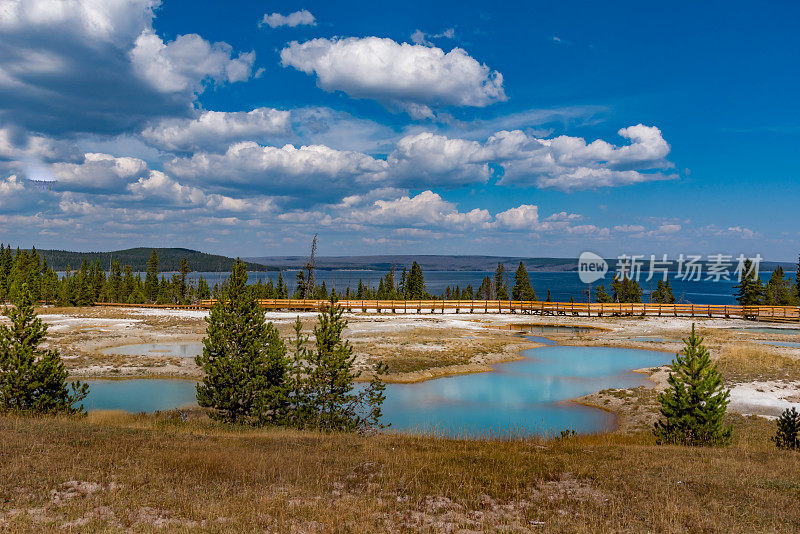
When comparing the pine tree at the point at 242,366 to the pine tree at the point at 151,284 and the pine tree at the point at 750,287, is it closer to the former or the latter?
the pine tree at the point at 750,287

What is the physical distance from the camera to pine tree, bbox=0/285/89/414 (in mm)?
15234

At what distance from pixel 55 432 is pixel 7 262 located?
121818mm

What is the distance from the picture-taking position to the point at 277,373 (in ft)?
54.9

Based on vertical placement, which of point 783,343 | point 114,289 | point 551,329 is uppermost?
point 114,289

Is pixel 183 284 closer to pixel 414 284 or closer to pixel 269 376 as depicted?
pixel 414 284

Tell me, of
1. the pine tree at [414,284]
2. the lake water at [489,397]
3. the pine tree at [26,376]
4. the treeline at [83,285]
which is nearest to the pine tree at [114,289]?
the treeline at [83,285]

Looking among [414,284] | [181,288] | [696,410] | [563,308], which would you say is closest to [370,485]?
[696,410]

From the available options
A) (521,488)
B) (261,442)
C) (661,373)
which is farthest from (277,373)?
(661,373)

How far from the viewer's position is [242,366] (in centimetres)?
1628

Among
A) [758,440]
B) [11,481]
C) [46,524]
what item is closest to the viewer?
[46,524]

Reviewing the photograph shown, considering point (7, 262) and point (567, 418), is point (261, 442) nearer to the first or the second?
point (567, 418)

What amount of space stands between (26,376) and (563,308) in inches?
2356

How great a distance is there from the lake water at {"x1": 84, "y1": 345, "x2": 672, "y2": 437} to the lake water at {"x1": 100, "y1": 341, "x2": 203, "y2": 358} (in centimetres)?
889

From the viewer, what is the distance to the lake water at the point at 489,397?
19781 millimetres
